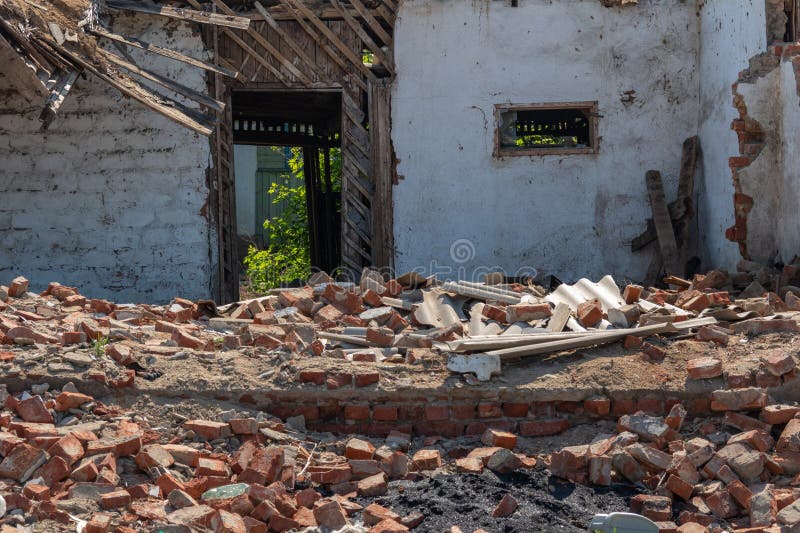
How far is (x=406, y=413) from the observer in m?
6.48

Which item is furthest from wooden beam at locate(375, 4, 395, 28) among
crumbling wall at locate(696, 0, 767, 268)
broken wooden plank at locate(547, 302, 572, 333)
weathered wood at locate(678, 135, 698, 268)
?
broken wooden plank at locate(547, 302, 572, 333)

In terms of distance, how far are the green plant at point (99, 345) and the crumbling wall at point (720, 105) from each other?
244 inches

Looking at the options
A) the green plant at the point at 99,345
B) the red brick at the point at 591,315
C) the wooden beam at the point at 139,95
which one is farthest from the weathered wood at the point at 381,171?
the green plant at the point at 99,345

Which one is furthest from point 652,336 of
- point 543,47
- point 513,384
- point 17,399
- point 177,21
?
point 177,21

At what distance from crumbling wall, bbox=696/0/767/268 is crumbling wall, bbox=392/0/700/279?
0.42 m

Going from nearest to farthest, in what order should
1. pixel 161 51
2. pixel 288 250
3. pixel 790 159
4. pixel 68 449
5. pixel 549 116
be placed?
pixel 68 449, pixel 790 159, pixel 161 51, pixel 549 116, pixel 288 250

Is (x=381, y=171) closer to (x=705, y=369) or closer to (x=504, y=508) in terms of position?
(x=705, y=369)

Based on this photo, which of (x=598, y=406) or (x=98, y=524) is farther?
(x=598, y=406)

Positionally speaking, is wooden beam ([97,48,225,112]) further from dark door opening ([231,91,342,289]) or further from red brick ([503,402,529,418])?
red brick ([503,402,529,418])

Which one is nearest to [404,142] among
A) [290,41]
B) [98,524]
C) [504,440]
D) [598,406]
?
[290,41]

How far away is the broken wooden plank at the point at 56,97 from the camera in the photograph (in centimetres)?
868

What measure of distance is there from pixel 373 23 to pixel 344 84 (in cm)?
70

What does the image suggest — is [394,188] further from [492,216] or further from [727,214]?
→ [727,214]

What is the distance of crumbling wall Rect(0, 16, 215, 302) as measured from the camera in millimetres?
10844
